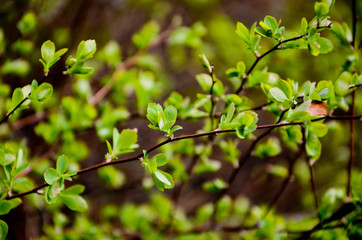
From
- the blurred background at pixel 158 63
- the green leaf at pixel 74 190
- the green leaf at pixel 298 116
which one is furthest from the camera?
the blurred background at pixel 158 63

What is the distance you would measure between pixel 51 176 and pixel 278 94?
0.45 meters

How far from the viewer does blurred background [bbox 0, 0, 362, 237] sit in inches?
49.0

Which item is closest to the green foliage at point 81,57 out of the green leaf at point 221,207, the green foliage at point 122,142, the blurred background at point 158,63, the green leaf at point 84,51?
the green leaf at point 84,51

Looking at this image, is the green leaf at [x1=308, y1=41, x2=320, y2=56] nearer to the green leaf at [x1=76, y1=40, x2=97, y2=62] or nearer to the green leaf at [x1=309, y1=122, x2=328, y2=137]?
the green leaf at [x1=309, y1=122, x2=328, y2=137]

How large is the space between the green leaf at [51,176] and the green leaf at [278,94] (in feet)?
1.42

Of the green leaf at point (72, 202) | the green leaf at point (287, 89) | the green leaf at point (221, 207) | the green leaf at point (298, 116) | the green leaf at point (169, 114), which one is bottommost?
the green leaf at point (221, 207)

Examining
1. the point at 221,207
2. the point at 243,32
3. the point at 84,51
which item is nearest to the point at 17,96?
the point at 84,51

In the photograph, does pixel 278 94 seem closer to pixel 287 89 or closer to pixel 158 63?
pixel 287 89

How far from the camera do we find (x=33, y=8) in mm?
1368

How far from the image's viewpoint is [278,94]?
562 mm

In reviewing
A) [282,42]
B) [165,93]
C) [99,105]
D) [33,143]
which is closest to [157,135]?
[165,93]

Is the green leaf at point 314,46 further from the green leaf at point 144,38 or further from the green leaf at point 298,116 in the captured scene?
the green leaf at point 144,38

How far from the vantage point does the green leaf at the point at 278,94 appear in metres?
0.56

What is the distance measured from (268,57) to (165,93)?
0.96 meters
